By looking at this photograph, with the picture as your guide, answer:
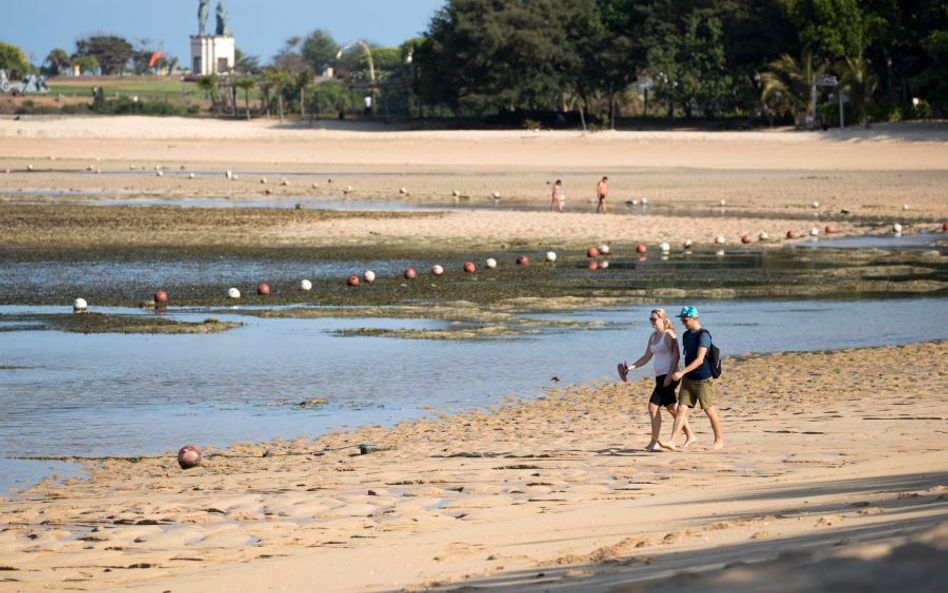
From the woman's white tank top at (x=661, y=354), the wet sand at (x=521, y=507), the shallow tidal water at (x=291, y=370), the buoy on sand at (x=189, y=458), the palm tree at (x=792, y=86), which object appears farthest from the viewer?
the palm tree at (x=792, y=86)

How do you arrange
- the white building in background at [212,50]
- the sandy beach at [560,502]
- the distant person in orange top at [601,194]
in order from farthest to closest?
the white building in background at [212,50], the distant person in orange top at [601,194], the sandy beach at [560,502]

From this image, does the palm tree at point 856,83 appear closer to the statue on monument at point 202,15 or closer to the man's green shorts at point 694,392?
the man's green shorts at point 694,392

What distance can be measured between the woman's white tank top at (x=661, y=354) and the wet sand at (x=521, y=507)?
75 cm

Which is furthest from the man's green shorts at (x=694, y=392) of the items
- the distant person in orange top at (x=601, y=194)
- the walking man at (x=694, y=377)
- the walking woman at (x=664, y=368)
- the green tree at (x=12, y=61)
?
the green tree at (x=12, y=61)

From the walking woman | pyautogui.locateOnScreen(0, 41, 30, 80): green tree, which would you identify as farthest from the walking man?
pyautogui.locateOnScreen(0, 41, 30, 80): green tree

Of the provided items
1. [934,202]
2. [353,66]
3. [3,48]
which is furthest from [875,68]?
[3,48]

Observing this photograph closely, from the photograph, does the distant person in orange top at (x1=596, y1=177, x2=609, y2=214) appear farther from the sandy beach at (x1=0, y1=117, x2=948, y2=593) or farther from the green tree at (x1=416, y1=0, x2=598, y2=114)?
the green tree at (x1=416, y1=0, x2=598, y2=114)

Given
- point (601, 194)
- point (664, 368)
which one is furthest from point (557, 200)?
point (664, 368)

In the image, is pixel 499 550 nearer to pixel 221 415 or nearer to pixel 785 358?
pixel 221 415

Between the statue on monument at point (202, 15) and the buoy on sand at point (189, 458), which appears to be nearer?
the buoy on sand at point (189, 458)

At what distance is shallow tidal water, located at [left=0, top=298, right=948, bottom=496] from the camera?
1449cm

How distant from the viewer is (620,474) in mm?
11117

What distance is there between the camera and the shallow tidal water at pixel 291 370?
14.5m

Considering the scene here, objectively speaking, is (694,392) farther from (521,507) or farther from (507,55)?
(507,55)
